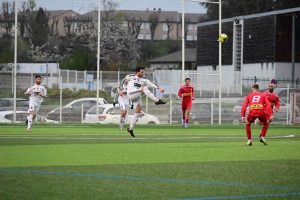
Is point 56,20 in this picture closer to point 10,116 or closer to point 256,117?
point 10,116

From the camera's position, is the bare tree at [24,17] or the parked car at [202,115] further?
the bare tree at [24,17]

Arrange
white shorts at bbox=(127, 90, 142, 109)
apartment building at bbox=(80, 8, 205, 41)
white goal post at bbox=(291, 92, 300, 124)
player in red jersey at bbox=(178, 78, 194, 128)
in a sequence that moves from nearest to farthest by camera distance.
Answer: white shorts at bbox=(127, 90, 142, 109), player in red jersey at bbox=(178, 78, 194, 128), white goal post at bbox=(291, 92, 300, 124), apartment building at bbox=(80, 8, 205, 41)

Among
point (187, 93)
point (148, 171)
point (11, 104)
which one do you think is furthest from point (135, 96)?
point (11, 104)

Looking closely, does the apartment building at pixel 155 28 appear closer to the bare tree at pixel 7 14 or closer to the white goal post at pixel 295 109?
the bare tree at pixel 7 14

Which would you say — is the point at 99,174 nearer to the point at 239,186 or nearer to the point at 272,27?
the point at 239,186

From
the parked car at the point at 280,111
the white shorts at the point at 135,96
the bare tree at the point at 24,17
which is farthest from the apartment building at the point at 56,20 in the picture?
the white shorts at the point at 135,96

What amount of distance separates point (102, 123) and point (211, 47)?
4422cm

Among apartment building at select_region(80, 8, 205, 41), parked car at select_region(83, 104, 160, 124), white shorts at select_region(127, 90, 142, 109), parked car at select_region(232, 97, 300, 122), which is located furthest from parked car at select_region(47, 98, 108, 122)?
apartment building at select_region(80, 8, 205, 41)

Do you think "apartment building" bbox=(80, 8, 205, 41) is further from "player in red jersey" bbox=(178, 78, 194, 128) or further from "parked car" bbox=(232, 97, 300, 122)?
"player in red jersey" bbox=(178, 78, 194, 128)

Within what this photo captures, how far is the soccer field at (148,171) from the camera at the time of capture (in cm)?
1008

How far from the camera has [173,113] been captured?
3866 centimetres

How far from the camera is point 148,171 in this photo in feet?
41.7

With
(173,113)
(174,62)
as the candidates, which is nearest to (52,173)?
(173,113)

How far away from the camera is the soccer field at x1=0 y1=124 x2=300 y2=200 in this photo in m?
10.1
